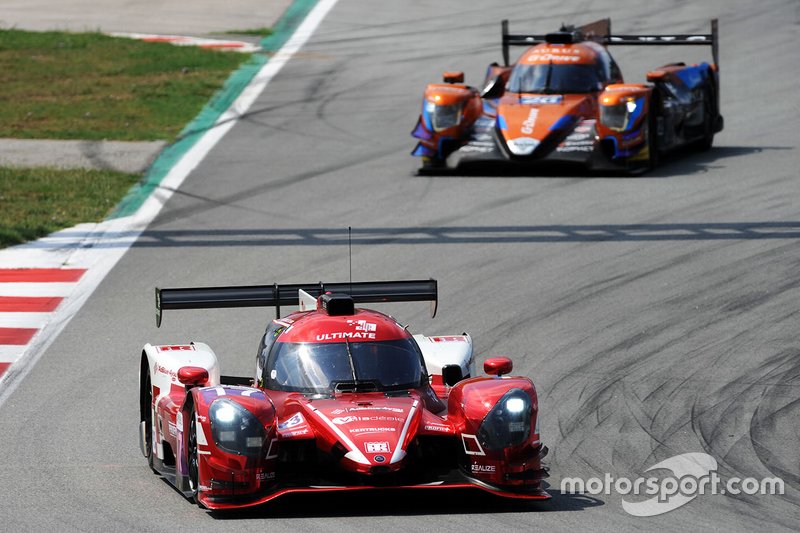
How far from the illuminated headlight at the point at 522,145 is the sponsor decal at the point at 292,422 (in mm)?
12258

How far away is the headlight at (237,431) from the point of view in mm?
9875

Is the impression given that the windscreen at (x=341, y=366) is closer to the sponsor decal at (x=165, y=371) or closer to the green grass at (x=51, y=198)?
the sponsor decal at (x=165, y=371)

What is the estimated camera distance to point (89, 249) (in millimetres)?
19391

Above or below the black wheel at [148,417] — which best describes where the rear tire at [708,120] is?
above

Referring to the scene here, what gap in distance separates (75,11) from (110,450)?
27589 millimetres

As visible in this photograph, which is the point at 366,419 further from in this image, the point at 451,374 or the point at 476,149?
the point at 476,149

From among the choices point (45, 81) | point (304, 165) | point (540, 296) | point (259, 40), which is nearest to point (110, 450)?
point (540, 296)

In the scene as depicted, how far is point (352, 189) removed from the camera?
2227 cm

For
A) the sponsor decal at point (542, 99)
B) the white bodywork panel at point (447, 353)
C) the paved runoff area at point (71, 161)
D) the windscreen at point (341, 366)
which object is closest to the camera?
the windscreen at point (341, 366)

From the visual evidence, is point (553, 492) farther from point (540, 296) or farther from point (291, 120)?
point (291, 120)

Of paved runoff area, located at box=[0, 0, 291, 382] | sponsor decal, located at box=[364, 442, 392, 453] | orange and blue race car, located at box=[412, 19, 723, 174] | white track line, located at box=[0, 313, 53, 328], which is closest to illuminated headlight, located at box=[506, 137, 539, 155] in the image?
orange and blue race car, located at box=[412, 19, 723, 174]

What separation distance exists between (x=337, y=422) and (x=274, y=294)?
2434 millimetres

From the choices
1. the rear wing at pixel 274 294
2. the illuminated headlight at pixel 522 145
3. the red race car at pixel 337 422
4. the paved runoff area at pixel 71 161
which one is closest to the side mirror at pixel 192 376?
the red race car at pixel 337 422

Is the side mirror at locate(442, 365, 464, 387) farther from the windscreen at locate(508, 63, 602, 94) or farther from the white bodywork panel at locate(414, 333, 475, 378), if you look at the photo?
the windscreen at locate(508, 63, 602, 94)
